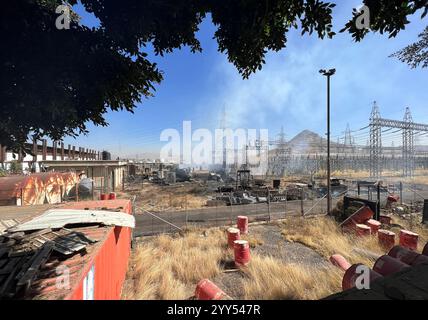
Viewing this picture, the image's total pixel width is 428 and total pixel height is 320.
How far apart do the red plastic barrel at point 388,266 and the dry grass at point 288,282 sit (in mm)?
1234

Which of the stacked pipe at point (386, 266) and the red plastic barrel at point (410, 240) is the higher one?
the stacked pipe at point (386, 266)

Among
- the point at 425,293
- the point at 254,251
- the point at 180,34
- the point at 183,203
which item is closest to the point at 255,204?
the point at 183,203

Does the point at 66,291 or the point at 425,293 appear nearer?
the point at 66,291

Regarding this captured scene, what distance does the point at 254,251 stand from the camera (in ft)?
31.1

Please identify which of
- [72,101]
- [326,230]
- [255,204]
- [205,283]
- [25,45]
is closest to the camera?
[25,45]

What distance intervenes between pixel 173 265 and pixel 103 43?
685 cm

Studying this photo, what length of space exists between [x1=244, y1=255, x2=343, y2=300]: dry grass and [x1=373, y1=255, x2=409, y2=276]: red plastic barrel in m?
1.23

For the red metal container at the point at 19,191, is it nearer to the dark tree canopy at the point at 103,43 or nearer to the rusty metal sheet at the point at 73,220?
the rusty metal sheet at the point at 73,220

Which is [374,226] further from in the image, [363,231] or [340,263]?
[340,263]

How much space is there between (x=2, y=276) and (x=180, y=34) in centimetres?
422

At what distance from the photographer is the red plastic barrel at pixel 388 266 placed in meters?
5.18

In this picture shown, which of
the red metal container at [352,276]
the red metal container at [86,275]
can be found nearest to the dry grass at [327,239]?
the red metal container at [352,276]

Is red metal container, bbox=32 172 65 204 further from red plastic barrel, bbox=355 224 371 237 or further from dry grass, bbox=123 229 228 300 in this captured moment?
red plastic barrel, bbox=355 224 371 237
